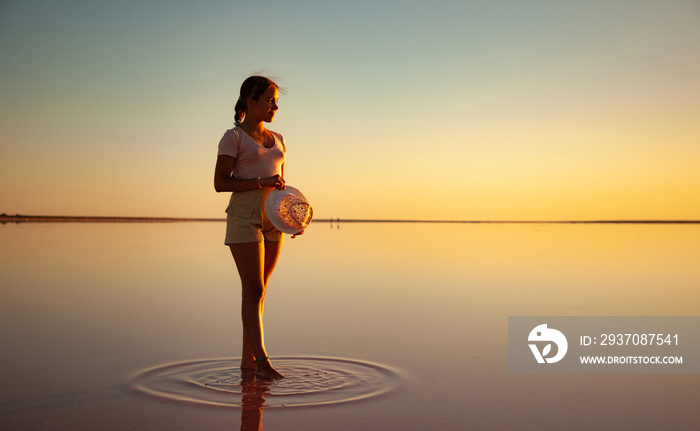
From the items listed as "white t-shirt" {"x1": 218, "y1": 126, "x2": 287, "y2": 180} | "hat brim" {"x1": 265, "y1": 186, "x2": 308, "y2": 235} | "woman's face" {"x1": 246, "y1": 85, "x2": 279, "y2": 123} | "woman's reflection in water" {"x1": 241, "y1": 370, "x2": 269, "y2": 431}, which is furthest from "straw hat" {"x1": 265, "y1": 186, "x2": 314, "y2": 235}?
"woman's reflection in water" {"x1": 241, "y1": 370, "x2": 269, "y2": 431}

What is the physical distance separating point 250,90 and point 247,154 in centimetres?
46

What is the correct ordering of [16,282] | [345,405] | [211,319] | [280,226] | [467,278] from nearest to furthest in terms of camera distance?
[345,405] → [280,226] → [211,319] → [16,282] → [467,278]

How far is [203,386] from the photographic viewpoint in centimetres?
417

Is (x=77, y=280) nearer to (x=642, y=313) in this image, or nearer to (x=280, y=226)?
(x=280, y=226)

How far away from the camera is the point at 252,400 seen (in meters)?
3.81

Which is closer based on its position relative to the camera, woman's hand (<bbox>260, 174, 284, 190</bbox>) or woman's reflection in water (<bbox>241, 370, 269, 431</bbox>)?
woman's reflection in water (<bbox>241, 370, 269, 431</bbox>)

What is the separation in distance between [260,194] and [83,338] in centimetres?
255

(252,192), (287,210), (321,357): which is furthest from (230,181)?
(321,357)

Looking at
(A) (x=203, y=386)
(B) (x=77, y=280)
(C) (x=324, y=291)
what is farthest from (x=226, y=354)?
(B) (x=77, y=280)

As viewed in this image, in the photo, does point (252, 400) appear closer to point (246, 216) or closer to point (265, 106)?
point (246, 216)

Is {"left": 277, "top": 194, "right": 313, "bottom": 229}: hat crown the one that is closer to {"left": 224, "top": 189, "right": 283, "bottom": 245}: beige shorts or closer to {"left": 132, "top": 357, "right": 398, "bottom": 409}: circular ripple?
{"left": 224, "top": 189, "right": 283, "bottom": 245}: beige shorts

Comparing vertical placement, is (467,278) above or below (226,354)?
above

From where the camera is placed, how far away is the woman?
14.3ft

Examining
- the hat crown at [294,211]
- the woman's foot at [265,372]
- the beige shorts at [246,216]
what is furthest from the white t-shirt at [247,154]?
the woman's foot at [265,372]
